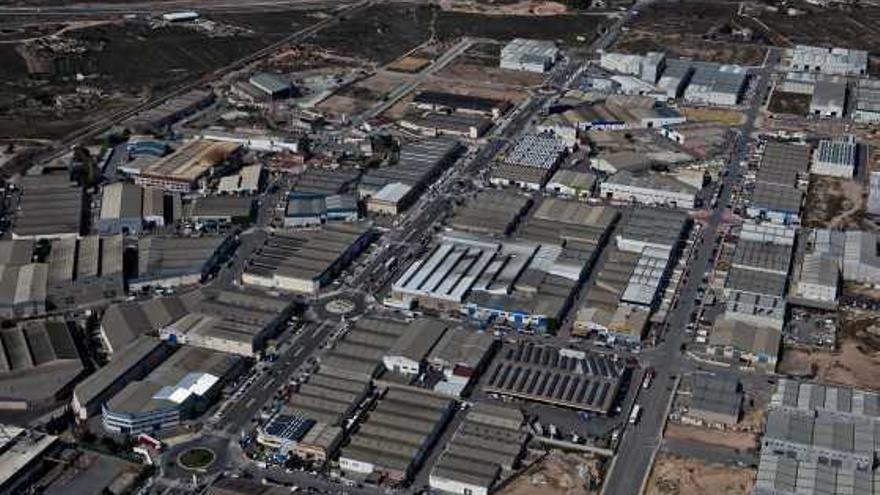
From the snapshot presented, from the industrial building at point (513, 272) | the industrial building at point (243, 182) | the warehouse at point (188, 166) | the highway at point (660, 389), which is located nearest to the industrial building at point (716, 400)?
the highway at point (660, 389)

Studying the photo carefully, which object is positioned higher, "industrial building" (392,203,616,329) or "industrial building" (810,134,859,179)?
"industrial building" (810,134,859,179)

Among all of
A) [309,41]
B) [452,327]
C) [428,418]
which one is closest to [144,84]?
[309,41]

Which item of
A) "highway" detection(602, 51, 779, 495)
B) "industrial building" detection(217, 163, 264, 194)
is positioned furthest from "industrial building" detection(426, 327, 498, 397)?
"industrial building" detection(217, 163, 264, 194)

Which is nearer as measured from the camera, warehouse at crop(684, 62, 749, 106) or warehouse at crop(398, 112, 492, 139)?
warehouse at crop(398, 112, 492, 139)

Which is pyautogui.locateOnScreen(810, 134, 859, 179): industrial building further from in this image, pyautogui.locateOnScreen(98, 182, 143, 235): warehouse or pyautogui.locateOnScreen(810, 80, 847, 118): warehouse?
pyautogui.locateOnScreen(98, 182, 143, 235): warehouse

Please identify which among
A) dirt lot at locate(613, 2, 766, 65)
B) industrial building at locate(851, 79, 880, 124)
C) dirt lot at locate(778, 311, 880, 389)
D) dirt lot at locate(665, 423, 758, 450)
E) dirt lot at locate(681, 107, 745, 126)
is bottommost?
dirt lot at locate(665, 423, 758, 450)

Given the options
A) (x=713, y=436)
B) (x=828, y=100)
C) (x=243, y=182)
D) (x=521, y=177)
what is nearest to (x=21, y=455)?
(x=713, y=436)

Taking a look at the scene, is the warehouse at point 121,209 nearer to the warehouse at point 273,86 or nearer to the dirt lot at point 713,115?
the warehouse at point 273,86
